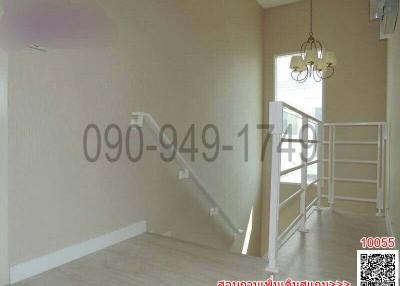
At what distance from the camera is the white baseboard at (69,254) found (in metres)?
1.70

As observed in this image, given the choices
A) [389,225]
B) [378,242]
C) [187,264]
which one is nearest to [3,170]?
[187,264]

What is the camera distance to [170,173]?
113 inches

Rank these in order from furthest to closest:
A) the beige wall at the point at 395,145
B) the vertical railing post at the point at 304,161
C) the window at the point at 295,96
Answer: the window at the point at 295,96 → the beige wall at the point at 395,145 → the vertical railing post at the point at 304,161

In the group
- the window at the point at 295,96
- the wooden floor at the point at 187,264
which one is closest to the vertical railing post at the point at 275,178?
the wooden floor at the point at 187,264

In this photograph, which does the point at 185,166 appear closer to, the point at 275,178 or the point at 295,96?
the point at 275,178

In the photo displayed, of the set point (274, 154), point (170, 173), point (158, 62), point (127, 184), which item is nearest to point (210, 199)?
point (170, 173)

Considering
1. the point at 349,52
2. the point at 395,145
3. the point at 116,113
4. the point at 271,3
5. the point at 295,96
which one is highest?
the point at 271,3

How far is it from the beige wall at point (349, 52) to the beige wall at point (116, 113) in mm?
1675

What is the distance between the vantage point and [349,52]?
4707mm

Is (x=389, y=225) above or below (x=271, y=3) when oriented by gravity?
below

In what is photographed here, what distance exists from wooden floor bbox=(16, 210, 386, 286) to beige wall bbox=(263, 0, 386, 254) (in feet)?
9.16

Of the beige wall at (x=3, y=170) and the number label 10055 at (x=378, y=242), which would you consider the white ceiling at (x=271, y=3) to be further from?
the beige wall at (x=3, y=170)

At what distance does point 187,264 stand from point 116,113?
46.1 inches

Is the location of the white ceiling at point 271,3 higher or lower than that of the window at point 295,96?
higher
